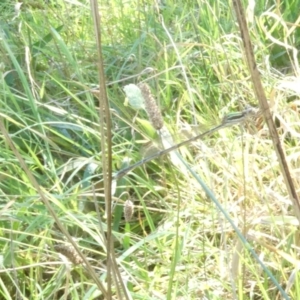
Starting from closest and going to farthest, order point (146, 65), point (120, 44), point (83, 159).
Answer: point (83, 159) → point (146, 65) → point (120, 44)

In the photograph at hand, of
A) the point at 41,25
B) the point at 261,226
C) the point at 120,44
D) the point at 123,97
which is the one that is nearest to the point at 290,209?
the point at 261,226

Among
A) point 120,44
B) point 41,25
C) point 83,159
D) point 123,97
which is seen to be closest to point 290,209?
point 83,159

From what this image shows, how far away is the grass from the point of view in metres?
0.96

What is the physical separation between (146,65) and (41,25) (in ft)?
1.33

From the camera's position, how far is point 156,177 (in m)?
1.27

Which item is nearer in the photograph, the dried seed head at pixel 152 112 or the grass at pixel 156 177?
the dried seed head at pixel 152 112

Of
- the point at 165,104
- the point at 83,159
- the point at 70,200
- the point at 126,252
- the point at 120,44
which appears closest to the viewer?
the point at 126,252

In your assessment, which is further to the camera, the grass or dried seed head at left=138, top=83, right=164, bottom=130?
the grass

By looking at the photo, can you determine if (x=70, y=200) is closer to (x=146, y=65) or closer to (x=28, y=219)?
(x=28, y=219)

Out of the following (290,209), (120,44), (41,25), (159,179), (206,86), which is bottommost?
(290,209)

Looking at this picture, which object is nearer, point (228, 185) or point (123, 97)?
point (228, 185)

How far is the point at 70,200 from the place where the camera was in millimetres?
1120

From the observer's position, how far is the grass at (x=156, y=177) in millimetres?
955

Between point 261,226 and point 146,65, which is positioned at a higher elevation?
point 146,65
